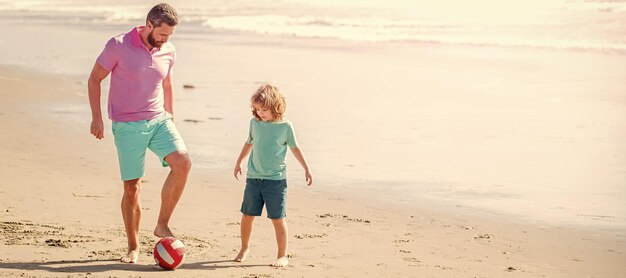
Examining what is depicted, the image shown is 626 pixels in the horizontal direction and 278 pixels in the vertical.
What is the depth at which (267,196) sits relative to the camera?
698 cm

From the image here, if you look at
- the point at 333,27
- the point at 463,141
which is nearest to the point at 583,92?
the point at 463,141

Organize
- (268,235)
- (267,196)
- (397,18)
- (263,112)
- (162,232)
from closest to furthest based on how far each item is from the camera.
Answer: (263,112) → (267,196) → (162,232) → (268,235) → (397,18)

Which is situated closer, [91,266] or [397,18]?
[91,266]

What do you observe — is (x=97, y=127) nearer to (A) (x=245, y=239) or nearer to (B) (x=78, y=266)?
(B) (x=78, y=266)

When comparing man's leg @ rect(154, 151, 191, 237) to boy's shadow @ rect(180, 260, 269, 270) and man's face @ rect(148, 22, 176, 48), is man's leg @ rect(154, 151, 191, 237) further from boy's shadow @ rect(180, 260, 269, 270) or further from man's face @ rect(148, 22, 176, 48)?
man's face @ rect(148, 22, 176, 48)

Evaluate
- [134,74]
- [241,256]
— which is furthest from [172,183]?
[134,74]

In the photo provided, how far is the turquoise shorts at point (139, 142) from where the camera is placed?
6.93 m

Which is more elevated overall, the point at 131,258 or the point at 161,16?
the point at 161,16

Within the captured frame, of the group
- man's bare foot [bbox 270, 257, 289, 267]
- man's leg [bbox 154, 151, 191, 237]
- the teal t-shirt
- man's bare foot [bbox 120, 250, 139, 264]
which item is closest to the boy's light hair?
the teal t-shirt

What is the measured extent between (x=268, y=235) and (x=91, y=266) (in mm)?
1685

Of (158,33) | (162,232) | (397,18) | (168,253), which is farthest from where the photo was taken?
(397,18)

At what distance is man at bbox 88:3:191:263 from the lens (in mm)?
6785

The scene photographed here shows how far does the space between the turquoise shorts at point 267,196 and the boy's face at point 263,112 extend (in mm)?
408

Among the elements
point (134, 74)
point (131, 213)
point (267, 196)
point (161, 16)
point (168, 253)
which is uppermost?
point (161, 16)
